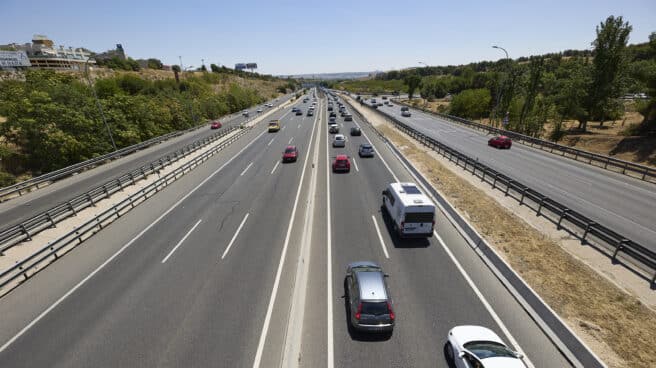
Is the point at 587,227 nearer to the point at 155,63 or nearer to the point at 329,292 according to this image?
the point at 329,292

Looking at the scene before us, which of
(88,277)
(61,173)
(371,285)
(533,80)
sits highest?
(533,80)

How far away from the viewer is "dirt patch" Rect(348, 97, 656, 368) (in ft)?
28.5

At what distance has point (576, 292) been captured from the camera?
11.0m

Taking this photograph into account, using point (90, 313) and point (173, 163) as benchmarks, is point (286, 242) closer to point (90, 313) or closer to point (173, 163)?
point (90, 313)

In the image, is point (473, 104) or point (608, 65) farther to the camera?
point (473, 104)

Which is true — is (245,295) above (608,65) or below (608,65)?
below

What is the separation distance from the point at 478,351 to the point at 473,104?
247 feet

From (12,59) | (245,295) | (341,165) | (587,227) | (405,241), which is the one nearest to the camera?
(245,295)

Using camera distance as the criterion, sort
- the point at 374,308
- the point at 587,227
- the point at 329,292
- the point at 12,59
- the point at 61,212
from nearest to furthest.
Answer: the point at 374,308, the point at 329,292, the point at 587,227, the point at 61,212, the point at 12,59

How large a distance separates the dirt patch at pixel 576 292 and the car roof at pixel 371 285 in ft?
22.2

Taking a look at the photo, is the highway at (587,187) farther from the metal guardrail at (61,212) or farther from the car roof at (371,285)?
the metal guardrail at (61,212)

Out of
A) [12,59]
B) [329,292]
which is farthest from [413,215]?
[12,59]

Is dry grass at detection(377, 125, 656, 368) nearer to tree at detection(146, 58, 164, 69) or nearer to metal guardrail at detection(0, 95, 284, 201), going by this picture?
metal guardrail at detection(0, 95, 284, 201)

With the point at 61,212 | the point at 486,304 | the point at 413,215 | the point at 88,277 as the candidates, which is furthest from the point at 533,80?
the point at 61,212
